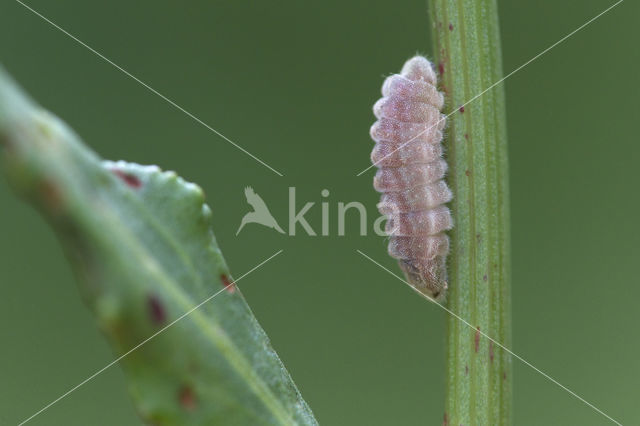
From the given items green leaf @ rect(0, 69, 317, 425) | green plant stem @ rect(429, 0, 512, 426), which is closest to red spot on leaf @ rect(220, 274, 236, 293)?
green leaf @ rect(0, 69, 317, 425)

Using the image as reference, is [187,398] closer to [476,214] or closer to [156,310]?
[156,310]

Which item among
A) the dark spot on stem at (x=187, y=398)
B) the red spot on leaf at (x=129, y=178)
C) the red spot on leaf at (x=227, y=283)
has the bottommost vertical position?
the dark spot on stem at (x=187, y=398)

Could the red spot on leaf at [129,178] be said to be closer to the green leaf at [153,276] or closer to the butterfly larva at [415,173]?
the green leaf at [153,276]

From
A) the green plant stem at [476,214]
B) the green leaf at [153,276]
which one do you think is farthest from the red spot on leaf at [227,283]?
the green plant stem at [476,214]

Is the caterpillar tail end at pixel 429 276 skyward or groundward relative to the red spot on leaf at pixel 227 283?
skyward

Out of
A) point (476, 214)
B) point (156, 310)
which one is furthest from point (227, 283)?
point (476, 214)

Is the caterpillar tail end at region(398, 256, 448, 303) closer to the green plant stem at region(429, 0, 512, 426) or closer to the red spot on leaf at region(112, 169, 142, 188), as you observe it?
the green plant stem at region(429, 0, 512, 426)

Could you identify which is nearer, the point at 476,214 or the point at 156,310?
the point at 156,310
